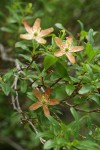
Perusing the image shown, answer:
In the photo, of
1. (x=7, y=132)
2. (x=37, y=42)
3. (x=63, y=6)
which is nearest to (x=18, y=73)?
(x=37, y=42)

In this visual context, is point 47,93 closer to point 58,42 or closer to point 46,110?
point 46,110

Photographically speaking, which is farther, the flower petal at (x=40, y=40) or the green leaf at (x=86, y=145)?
the flower petal at (x=40, y=40)

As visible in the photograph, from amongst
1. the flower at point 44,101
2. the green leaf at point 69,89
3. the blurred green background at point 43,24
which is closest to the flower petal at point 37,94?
the flower at point 44,101

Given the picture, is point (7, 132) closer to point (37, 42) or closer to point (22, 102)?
point (22, 102)

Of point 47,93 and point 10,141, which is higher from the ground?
point 47,93

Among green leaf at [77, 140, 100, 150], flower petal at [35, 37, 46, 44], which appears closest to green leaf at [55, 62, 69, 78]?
flower petal at [35, 37, 46, 44]

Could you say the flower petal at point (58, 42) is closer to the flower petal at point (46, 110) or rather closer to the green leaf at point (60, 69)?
the green leaf at point (60, 69)

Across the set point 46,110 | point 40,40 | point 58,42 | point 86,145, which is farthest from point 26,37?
point 86,145

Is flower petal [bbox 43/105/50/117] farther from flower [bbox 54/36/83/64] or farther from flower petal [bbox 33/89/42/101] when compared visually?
flower [bbox 54/36/83/64]

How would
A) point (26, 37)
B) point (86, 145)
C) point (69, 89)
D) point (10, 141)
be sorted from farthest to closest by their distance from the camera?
1. point (10, 141)
2. point (26, 37)
3. point (69, 89)
4. point (86, 145)

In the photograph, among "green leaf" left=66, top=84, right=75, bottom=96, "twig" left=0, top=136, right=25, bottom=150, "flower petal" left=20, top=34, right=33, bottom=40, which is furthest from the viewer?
"twig" left=0, top=136, right=25, bottom=150

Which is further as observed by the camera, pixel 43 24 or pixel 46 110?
pixel 43 24
